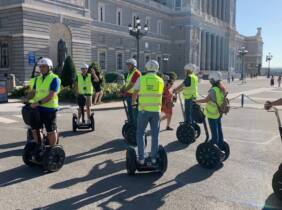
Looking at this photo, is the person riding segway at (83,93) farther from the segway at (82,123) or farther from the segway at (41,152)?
the segway at (41,152)

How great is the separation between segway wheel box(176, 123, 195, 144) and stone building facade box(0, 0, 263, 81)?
2669cm

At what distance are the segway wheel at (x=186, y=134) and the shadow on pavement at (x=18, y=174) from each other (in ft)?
12.9

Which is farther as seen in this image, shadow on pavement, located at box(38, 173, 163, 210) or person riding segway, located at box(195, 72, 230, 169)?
person riding segway, located at box(195, 72, 230, 169)

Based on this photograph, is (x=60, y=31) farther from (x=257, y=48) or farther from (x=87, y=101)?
(x=257, y=48)

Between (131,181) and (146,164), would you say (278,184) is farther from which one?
(131,181)

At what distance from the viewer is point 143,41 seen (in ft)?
196

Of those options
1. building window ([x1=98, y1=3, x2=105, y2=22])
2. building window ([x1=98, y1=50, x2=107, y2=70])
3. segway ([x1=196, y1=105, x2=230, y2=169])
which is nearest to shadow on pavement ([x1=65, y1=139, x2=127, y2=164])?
Answer: segway ([x1=196, y1=105, x2=230, y2=169])

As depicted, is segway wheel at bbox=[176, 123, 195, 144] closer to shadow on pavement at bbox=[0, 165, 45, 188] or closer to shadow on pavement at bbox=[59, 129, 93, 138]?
shadow on pavement at bbox=[59, 129, 93, 138]

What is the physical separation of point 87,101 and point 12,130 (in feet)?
8.29

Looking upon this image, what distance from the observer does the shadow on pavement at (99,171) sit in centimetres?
580

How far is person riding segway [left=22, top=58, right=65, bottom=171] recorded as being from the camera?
6.19 meters

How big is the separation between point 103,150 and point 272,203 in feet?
14.0

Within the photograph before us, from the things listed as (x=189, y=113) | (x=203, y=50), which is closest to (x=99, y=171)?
(x=189, y=113)

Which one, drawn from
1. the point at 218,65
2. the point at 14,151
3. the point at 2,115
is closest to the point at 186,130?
the point at 14,151
